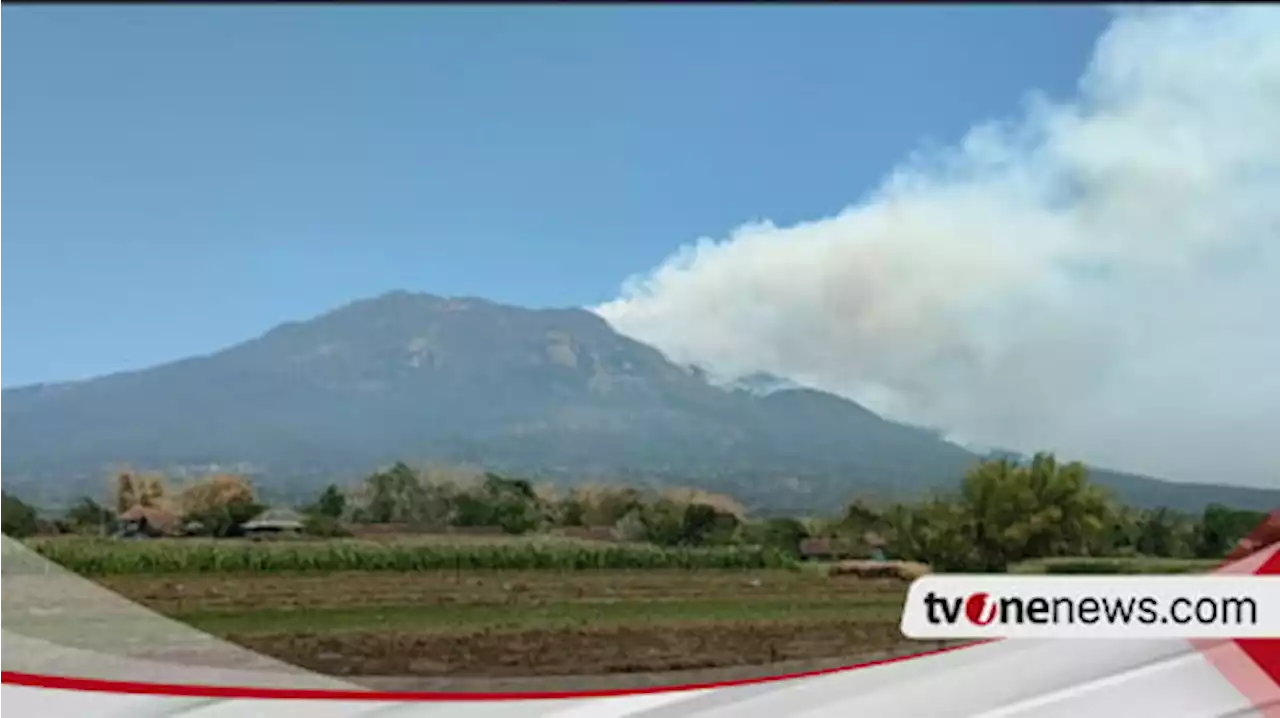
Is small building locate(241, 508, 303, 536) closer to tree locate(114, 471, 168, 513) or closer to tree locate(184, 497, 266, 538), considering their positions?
tree locate(184, 497, 266, 538)

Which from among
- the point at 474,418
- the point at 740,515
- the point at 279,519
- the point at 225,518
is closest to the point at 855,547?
the point at 740,515

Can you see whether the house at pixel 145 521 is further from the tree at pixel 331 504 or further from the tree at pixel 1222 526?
the tree at pixel 1222 526

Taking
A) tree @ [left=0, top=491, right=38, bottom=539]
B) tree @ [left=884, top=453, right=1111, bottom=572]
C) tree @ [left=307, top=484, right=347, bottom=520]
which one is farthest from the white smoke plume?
tree @ [left=0, top=491, right=38, bottom=539]

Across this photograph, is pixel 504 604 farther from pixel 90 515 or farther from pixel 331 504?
pixel 90 515

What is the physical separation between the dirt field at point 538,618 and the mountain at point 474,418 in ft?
0.66

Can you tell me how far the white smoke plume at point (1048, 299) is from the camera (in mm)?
2916

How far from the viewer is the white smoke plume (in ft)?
9.57

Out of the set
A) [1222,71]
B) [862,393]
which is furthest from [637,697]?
[1222,71]

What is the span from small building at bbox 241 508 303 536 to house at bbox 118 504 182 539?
0.46ft

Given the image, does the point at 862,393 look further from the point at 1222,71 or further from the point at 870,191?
the point at 1222,71

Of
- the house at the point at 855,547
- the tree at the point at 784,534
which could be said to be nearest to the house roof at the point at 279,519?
the tree at the point at 784,534

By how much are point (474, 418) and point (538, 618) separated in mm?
414

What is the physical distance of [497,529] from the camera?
306 centimetres

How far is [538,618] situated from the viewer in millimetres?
3072
